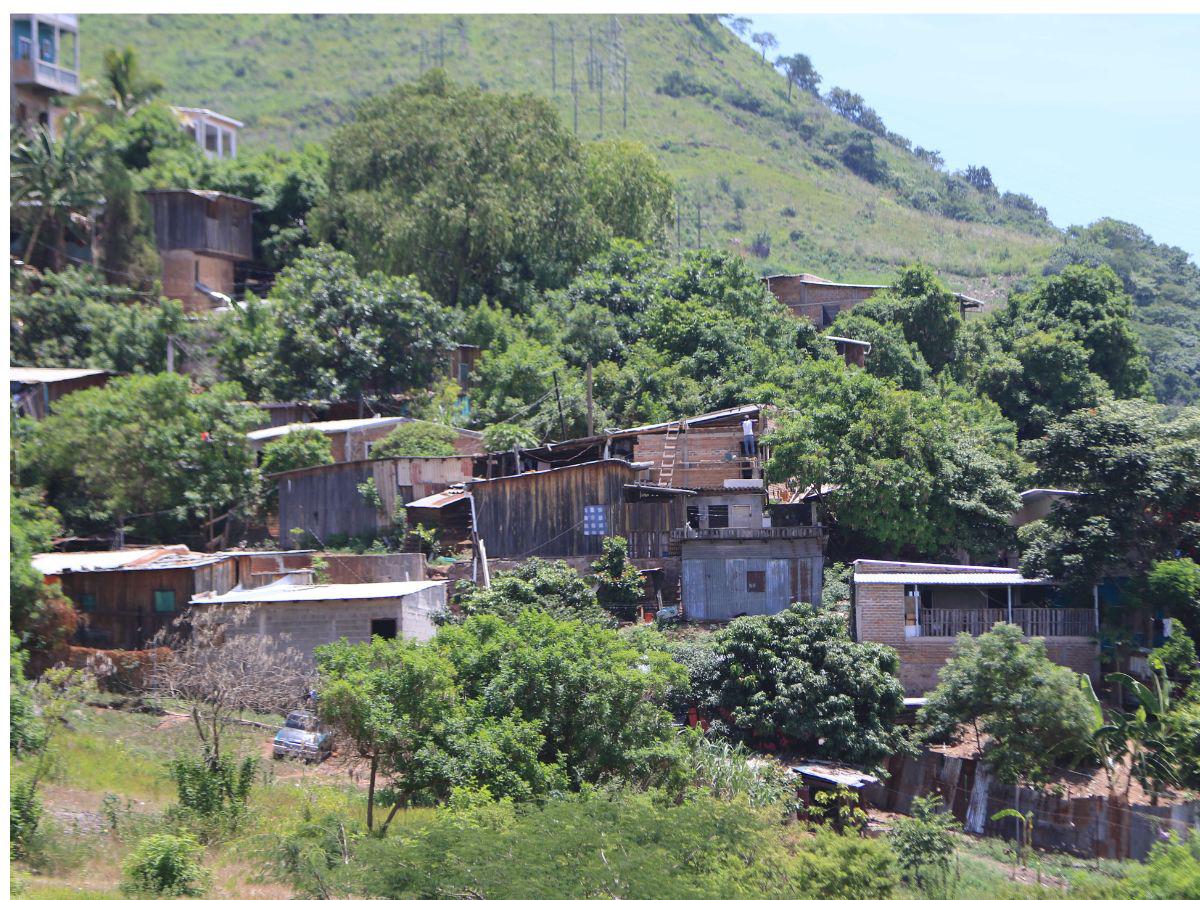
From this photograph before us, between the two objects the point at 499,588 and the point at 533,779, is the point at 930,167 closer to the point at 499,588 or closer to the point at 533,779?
the point at 499,588

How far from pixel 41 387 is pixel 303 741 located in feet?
59.9

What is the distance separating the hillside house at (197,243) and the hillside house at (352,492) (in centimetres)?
1594

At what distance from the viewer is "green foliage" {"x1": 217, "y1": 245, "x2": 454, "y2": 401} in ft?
120

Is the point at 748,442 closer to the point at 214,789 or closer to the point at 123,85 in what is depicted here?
the point at 214,789

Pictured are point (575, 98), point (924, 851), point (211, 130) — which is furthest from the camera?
point (575, 98)

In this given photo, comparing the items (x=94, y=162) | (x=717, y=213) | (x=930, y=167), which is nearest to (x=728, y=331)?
(x=94, y=162)

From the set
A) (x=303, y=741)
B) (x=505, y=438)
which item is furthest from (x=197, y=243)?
(x=303, y=741)

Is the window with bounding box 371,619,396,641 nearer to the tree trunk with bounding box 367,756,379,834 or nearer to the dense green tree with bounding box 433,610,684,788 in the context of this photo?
the dense green tree with bounding box 433,610,684,788

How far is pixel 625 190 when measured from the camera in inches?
1843

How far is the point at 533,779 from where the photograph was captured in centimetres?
1855

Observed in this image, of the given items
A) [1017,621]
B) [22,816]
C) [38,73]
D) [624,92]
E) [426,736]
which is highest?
[624,92]

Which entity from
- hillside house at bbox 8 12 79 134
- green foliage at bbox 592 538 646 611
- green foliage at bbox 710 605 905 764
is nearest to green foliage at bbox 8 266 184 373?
hillside house at bbox 8 12 79 134

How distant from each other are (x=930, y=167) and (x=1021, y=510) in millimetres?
59087

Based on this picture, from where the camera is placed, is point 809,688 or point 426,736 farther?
point 809,688
